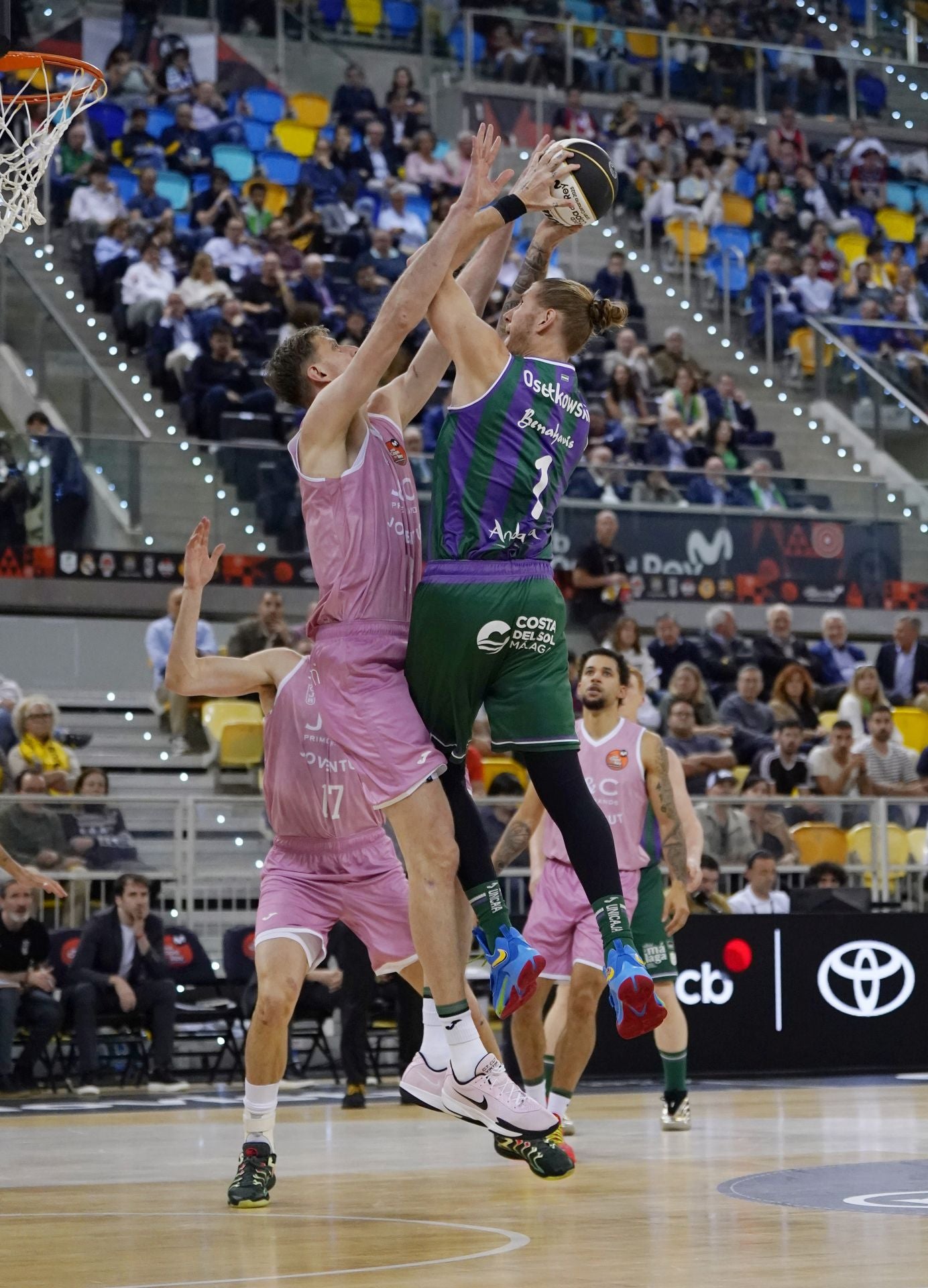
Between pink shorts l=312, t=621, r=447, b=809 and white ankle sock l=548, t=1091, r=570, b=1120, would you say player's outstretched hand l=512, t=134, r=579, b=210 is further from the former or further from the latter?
white ankle sock l=548, t=1091, r=570, b=1120

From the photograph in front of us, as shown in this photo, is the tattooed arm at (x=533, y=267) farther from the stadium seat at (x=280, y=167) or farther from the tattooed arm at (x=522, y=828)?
the stadium seat at (x=280, y=167)

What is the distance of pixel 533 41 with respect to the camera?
26.8 metres

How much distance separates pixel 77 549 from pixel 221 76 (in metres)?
9.79

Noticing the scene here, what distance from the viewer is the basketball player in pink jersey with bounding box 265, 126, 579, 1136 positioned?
20.7ft

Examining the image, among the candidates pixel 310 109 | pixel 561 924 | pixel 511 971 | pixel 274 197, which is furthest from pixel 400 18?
pixel 511 971

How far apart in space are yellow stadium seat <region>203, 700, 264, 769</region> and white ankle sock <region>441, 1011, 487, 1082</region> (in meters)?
9.92

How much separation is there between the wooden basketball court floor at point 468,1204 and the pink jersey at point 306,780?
4.64 ft

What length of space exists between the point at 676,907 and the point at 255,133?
16.1 m

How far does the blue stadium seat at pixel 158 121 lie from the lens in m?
22.8

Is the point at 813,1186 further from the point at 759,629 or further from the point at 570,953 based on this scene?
the point at 759,629

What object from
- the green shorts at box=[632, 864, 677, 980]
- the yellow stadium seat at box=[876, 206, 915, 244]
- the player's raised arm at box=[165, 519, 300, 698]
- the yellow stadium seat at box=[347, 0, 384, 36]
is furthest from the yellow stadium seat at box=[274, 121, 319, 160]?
the player's raised arm at box=[165, 519, 300, 698]

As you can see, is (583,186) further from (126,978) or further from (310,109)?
(310,109)

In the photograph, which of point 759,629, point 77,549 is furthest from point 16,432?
point 759,629

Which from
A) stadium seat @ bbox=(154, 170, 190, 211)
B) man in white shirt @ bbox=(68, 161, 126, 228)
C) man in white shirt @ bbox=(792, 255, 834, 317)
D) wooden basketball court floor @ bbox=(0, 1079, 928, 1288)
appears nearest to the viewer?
wooden basketball court floor @ bbox=(0, 1079, 928, 1288)
